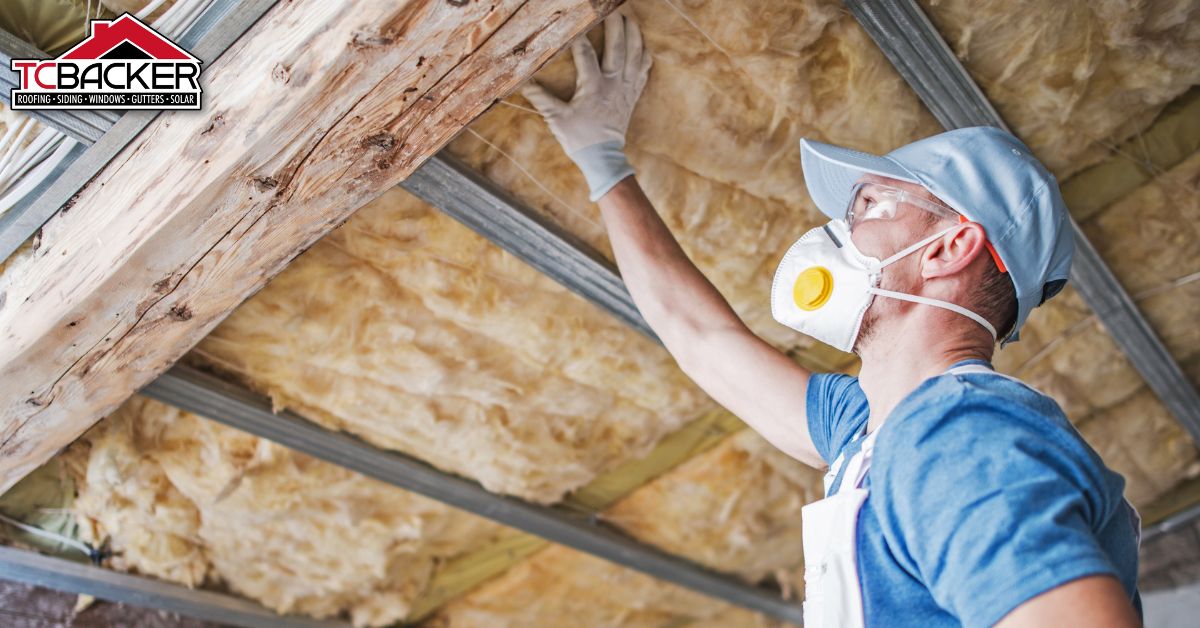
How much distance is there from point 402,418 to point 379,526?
0.51 meters

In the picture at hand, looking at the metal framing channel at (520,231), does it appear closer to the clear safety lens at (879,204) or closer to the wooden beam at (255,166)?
the wooden beam at (255,166)

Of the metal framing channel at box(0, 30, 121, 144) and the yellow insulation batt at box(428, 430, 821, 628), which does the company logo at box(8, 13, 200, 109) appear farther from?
the yellow insulation batt at box(428, 430, 821, 628)

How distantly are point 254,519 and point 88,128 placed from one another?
135cm

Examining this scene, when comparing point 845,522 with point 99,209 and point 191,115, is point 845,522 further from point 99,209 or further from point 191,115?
point 99,209

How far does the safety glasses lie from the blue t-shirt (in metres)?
0.28

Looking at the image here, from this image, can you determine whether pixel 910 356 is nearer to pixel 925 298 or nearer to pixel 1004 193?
pixel 925 298

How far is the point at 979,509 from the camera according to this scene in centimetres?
102

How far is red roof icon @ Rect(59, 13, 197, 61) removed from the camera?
57.6 inches

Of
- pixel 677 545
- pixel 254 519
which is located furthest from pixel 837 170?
pixel 677 545

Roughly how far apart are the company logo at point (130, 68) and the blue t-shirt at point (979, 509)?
3.77 feet

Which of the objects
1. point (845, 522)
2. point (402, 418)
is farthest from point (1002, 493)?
point (402, 418)

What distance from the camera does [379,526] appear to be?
9.03 feet

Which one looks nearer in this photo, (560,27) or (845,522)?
(845,522)

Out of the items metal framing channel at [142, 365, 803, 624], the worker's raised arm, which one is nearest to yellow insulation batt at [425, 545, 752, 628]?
metal framing channel at [142, 365, 803, 624]
